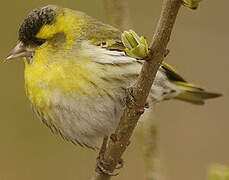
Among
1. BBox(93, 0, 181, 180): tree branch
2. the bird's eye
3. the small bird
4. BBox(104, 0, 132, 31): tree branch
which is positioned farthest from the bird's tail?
BBox(93, 0, 181, 180): tree branch

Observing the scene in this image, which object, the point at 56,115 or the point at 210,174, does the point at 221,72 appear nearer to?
the point at 56,115

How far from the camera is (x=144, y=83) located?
2.55 metres

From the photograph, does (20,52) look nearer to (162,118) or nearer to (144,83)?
(144,83)

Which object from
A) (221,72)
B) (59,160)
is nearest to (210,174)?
(59,160)

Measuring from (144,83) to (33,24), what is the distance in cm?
137

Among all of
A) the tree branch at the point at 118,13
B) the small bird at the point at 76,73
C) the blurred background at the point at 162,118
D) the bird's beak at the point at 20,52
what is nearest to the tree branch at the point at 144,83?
the small bird at the point at 76,73

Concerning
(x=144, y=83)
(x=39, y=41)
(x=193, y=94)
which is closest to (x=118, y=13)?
(x=39, y=41)

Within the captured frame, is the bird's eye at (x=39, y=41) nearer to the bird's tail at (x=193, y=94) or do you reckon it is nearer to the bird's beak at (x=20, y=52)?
the bird's beak at (x=20, y=52)

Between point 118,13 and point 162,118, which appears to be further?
point 162,118

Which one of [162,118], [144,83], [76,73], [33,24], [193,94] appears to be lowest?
[162,118]

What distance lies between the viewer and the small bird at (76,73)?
11.5 ft

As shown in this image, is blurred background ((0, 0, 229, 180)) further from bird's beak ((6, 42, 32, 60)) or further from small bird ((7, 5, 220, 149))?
bird's beak ((6, 42, 32, 60))

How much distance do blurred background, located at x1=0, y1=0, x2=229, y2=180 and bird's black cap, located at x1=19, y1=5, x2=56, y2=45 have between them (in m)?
2.19

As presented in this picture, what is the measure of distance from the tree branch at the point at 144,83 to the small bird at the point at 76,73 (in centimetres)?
48
